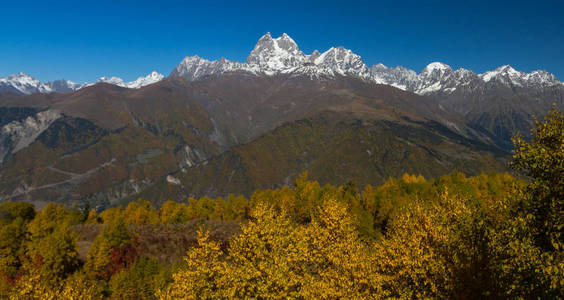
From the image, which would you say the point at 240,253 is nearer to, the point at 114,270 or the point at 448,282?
the point at 448,282

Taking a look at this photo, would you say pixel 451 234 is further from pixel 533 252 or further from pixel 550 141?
pixel 550 141

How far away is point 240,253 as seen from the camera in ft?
91.5

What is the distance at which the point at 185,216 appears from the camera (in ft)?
449

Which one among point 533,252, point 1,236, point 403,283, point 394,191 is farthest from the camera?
point 394,191

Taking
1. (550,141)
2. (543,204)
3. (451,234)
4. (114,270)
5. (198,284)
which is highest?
(550,141)

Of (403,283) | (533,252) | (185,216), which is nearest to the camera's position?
(533,252)

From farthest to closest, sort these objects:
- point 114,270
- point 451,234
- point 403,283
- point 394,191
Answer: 1. point 394,191
2. point 114,270
3. point 403,283
4. point 451,234

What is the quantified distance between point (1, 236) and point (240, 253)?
81058 millimetres

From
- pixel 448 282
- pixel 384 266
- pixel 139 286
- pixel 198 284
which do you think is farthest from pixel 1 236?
pixel 448 282

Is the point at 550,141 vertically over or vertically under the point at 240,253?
over

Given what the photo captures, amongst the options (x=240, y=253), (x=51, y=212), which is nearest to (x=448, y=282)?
(x=240, y=253)

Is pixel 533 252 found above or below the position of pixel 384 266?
above

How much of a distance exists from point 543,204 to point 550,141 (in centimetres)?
420

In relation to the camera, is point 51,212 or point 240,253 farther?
point 51,212
